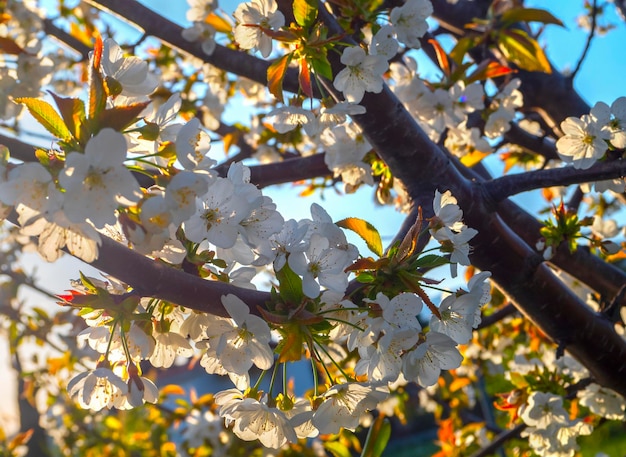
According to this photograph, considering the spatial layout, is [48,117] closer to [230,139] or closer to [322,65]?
[322,65]

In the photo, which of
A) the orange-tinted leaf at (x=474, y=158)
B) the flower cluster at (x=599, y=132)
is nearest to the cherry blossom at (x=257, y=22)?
the flower cluster at (x=599, y=132)

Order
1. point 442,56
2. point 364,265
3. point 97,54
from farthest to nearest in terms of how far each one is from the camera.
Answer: point 442,56 → point 364,265 → point 97,54

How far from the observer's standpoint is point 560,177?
1.21 metres

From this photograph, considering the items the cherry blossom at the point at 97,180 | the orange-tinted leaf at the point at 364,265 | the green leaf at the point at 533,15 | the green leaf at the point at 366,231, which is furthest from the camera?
the green leaf at the point at 533,15

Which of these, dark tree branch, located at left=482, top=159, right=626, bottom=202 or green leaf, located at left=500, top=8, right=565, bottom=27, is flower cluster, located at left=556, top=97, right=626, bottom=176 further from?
green leaf, located at left=500, top=8, right=565, bottom=27

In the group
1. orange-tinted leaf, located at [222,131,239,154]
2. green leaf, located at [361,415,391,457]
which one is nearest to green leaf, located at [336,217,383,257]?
green leaf, located at [361,415,391,457]

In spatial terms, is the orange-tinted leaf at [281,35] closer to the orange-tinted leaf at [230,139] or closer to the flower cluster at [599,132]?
the flower cluster at [599,132]

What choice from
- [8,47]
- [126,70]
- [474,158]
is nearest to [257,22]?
[126,70]

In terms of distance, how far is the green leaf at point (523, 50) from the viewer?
184cm

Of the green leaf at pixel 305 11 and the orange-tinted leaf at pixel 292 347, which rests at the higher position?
the green leaf at pixel 305 11

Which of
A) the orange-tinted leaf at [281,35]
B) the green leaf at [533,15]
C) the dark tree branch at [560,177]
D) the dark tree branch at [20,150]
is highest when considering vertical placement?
the green leaf at [533,15]

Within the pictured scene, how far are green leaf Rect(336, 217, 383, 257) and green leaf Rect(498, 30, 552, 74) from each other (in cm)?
117

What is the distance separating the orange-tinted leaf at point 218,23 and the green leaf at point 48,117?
3.83 ft

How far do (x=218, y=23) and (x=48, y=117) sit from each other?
1225mm
